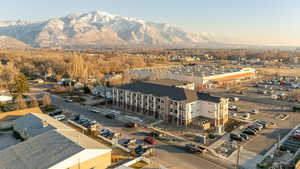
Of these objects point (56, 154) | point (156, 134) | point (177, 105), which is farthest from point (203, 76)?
point (56, 154)

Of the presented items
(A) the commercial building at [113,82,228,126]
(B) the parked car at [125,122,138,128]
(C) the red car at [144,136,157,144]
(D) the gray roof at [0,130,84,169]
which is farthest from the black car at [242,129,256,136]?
(D) the gray roof at [0,130,84,169]

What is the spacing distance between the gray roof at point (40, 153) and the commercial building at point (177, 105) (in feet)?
46.5

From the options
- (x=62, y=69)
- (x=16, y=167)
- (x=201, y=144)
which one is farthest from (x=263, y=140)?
(x=62, y=69)

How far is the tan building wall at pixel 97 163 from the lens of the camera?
14.8 m

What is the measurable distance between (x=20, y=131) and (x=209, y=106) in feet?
68.3

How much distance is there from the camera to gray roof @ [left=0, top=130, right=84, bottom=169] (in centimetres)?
1410

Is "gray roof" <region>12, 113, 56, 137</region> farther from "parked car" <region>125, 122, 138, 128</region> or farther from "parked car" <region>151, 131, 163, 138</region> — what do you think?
"parked car" <region>151, 131, 163, 138</region>

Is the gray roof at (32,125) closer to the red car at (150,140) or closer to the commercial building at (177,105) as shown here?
the red car at (150,140)

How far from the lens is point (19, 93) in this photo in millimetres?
34156

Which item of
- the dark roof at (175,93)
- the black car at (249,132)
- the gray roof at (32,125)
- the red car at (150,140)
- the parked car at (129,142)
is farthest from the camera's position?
the dark roof at (175,93)

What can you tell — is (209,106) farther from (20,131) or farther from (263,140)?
(20,131)

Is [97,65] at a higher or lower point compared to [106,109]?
higher

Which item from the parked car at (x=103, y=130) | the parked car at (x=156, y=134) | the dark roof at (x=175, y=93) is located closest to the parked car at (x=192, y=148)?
the parked car at (x=156, y=134)

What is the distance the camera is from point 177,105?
26797 millimetres
